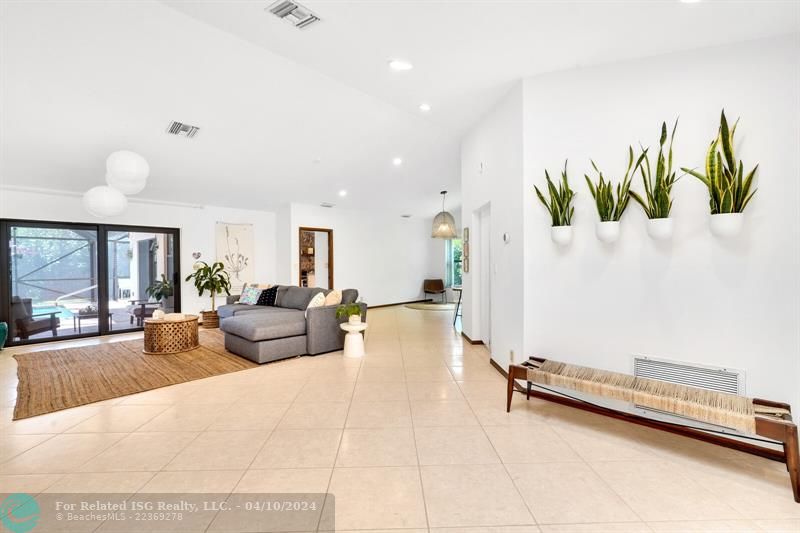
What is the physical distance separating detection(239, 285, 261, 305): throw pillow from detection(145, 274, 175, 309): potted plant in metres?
1.41

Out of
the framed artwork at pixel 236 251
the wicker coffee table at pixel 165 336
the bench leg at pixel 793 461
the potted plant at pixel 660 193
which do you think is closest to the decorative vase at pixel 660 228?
the potted plant at pixel 660 193

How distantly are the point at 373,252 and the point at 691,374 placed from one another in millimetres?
7805

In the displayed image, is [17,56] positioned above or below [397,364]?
above

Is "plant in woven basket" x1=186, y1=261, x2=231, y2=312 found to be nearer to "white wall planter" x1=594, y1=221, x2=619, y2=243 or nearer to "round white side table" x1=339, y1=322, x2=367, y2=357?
"round white side table" x1=339, y1=322, x2=367, y2=357

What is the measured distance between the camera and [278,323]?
4.69m

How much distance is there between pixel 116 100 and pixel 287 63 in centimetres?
198

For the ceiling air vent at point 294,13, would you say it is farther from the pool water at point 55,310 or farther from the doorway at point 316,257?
the pool water at point 55,310

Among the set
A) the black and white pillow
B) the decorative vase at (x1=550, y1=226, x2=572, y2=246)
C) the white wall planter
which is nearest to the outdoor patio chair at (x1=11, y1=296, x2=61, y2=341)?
the black and white pillow

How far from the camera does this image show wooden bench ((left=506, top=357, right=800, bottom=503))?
1949 mm

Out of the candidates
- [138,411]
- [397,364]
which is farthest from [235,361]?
[397,364]

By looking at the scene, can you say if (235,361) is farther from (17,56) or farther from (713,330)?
(713,330)

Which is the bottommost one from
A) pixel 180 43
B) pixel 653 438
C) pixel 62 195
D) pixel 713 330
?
pixel 653 438

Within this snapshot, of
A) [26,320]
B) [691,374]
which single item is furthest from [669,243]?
[26,320]

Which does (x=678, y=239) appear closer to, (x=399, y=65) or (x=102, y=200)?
(x=399, y=65)
